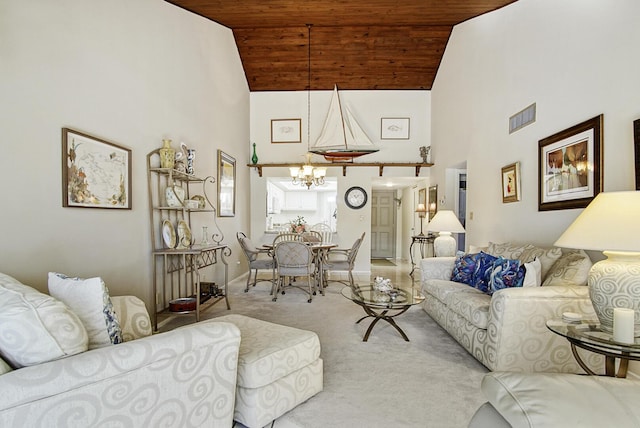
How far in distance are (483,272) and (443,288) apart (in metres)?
0.40

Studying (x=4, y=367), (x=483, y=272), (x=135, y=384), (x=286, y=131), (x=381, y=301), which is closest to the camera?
(x=4, y=367)

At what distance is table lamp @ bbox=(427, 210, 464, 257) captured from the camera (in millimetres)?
4406

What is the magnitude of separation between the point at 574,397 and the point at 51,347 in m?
1.53

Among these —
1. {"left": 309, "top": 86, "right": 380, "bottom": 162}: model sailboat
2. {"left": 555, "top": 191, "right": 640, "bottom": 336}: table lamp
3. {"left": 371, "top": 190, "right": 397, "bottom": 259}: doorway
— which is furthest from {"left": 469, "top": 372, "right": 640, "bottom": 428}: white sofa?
{"left": 371, "top": 190, "right": 397, "bottom": 259}: doorway

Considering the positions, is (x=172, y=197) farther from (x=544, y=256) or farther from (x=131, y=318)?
(x=544, y=256)

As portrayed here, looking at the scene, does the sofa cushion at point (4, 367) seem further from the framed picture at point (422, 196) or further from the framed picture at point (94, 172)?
the framed picture at point (422, 196)

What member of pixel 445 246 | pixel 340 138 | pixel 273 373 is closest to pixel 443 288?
pixel 445 246

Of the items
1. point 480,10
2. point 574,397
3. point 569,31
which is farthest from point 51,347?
point 480,10

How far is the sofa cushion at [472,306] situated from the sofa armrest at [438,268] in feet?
2.50

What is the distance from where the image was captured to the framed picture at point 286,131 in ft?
22.5

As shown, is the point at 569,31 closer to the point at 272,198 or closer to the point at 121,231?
the point at 121,231

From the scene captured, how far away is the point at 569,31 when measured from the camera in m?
2.91

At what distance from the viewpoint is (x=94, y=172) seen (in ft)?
8.86

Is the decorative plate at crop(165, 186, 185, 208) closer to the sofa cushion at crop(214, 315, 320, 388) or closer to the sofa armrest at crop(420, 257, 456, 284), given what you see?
the sofa cushion at crop(214, 315, 320, 388)
